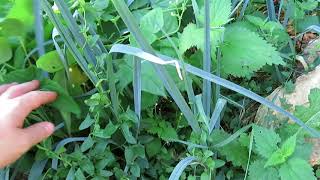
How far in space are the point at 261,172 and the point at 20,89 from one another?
58cm

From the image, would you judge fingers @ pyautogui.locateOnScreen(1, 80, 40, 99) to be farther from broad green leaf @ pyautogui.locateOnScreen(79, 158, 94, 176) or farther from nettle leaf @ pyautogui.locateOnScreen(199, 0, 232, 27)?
nettle leaf @ pyautogui.locateOnScreen(199, 0, 232, 27)

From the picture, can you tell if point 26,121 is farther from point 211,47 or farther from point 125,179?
point 211,47

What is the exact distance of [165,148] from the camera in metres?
1.24

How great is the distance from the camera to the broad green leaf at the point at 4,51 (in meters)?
1.17

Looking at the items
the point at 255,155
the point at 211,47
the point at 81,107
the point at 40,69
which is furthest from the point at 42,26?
the point at 255,155

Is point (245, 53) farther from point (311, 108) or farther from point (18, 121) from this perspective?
point (18, 121)

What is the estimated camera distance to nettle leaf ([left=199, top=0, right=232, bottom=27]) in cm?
113

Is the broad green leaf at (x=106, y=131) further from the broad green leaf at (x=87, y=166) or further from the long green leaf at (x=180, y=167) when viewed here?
the long green leaf at (x=180, y=167)

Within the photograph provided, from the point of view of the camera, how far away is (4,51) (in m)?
1.17

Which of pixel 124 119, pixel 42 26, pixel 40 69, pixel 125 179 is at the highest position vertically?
pixel 42 26

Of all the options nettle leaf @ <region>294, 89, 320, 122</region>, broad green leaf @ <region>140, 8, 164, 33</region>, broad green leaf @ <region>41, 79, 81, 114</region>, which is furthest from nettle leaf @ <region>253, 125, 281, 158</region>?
broad green leaf @ <region>41, 79, 81, 114</region>

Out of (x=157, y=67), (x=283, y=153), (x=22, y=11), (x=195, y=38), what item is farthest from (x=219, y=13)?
(x=22, y=11)

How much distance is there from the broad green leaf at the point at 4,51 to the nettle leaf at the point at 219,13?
47 centimetres

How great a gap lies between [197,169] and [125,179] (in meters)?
0.18
